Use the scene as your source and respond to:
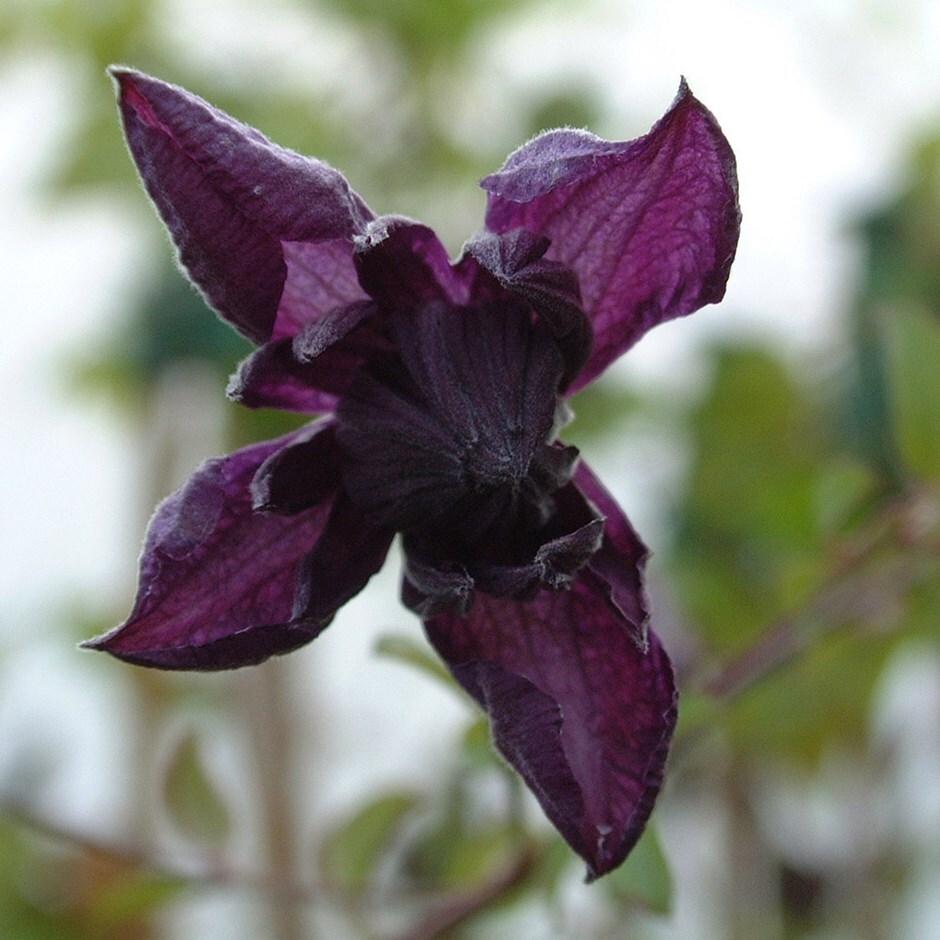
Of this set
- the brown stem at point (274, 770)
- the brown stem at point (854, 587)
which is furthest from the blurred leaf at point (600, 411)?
the brown stem at point (854, 587)

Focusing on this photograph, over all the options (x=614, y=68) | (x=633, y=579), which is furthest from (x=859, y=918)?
(x=614, y=68)

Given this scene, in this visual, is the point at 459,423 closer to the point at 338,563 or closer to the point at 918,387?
the point at 338,563

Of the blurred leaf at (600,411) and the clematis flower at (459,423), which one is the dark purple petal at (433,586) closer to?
the clematis flower at (459,423)

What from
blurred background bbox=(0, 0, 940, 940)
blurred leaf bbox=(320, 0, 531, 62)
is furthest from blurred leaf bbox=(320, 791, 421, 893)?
blurred leaf bbox=(320, 0, 531, 62)

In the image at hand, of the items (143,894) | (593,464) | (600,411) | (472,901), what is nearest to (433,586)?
(472,901)

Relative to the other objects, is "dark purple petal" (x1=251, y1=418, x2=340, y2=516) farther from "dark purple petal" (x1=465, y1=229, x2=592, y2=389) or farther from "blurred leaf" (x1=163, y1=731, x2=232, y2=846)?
"blurred leaf" (x1=163, y1=731, x2=232, y2=846)

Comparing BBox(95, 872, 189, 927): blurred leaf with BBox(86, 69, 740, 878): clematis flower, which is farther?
BBox(95, 872, 189, 927): blurred leaf

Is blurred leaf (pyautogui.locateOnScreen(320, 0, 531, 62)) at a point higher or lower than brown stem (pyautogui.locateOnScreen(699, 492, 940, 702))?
higher
